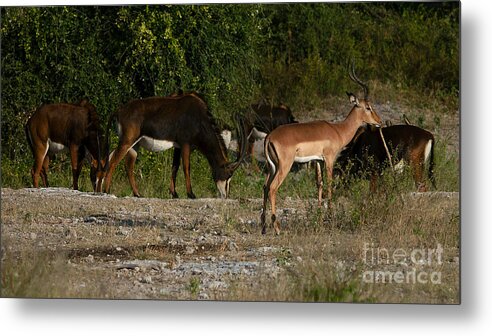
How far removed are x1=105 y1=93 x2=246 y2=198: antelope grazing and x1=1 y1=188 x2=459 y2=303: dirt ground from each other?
359 millimetres

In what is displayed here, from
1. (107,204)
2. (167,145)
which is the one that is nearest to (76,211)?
(107,204)

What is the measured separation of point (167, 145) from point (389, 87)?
342 cm

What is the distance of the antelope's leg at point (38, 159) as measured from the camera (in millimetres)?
10461

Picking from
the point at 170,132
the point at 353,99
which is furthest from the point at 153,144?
the point at 353,99

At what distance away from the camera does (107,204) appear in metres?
10.2

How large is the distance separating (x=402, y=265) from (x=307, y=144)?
1370mm

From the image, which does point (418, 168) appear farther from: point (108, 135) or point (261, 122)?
point (108, 135)

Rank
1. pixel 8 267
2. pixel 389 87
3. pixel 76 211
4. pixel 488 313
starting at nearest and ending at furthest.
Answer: pixel 488 313, pixel 8 267, pixel 76 211, pixel 389 87

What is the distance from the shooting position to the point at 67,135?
10.9 metres

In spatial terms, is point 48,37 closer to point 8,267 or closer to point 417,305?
point 8,267

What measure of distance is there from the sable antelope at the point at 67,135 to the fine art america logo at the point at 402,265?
2.78 metres

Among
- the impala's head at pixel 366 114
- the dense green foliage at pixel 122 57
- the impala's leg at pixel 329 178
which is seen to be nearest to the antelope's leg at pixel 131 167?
the dense green foliage at pixel 122 57

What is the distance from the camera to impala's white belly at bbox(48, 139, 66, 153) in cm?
1077

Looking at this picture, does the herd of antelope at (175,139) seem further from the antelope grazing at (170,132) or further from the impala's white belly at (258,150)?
the impala's white belly at (258,150)
